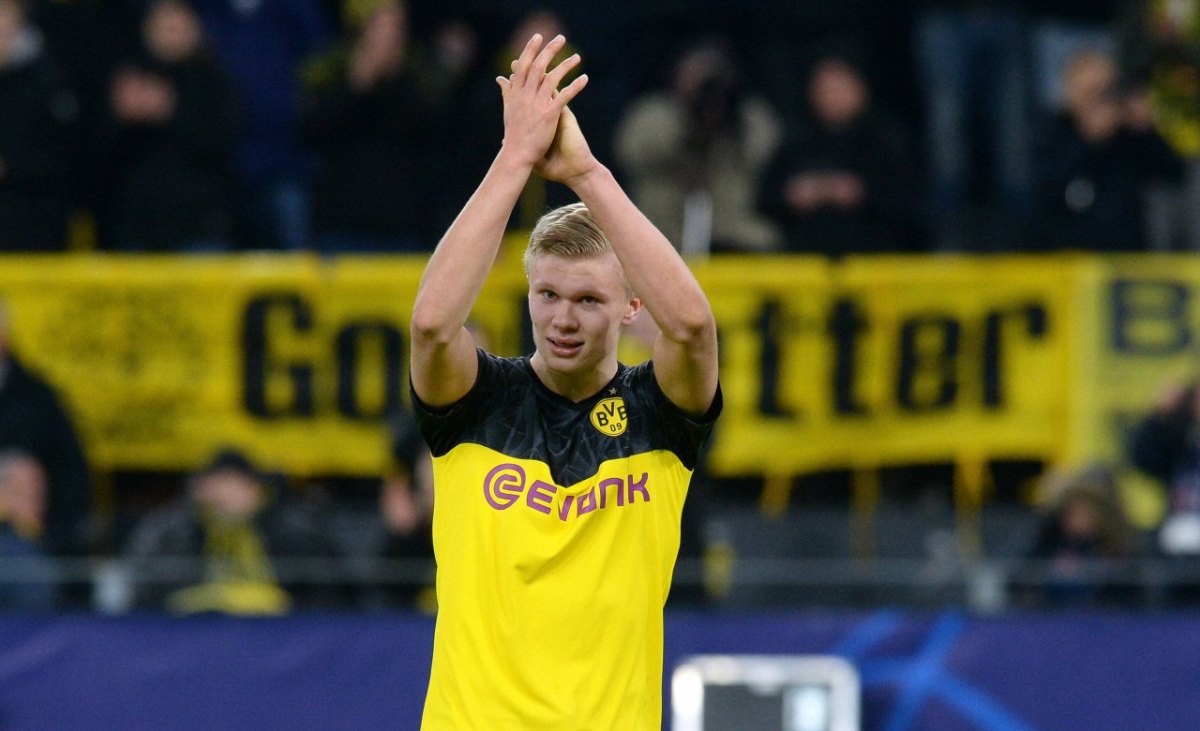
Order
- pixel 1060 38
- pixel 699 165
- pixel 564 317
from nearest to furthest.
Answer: pixel 564 317 → pixel 699 165 → pixel 1060 38

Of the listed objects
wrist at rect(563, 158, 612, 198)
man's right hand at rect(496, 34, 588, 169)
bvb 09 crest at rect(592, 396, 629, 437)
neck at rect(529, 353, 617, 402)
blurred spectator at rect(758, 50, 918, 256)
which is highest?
blurred spectator at rect(758, 50, 918, 256)

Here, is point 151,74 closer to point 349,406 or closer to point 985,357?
point 349,406

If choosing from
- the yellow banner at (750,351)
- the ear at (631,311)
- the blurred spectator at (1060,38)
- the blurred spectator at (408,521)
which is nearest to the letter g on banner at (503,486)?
the ear at (631,311)

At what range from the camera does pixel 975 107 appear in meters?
11.5

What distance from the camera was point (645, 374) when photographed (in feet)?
14.3

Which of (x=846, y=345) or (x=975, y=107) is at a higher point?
(x=975, y=107)

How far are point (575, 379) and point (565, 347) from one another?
0.46ft

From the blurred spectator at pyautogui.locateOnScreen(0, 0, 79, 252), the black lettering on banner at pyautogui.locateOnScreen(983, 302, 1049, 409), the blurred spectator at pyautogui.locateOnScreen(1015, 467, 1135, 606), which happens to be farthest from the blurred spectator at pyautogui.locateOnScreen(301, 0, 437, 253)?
the blurred spectator at pyautogui.locateOnScreen(1015, 467, 1135, 606)

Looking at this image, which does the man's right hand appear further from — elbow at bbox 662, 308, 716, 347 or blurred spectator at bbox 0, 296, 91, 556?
blurred spectator at bbox 0, 296, 91, 556

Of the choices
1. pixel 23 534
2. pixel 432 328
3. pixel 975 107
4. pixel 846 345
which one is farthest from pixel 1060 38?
pixel 432 328

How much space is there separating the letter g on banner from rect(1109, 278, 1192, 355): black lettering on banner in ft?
20.4

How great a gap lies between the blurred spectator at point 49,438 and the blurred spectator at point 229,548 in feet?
1.25

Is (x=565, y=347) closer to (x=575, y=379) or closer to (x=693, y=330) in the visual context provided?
(x=575, y=379)

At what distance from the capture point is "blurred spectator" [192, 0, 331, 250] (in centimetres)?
1106
